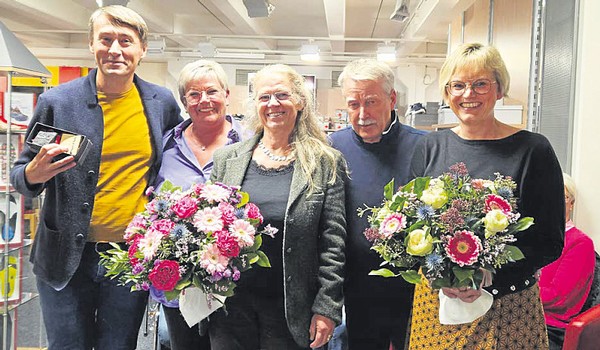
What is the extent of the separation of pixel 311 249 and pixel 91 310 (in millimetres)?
930

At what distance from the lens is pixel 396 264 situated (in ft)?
5.80

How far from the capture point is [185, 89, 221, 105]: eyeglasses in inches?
96.7

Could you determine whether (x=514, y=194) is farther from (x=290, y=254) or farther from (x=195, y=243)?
(x=195, y=243)

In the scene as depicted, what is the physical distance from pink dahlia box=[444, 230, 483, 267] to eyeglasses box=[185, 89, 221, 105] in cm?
127

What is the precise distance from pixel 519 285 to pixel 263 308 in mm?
862

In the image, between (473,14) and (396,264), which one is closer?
(396,264)

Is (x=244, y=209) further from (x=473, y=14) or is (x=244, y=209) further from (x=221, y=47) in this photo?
(x=221, y=47)

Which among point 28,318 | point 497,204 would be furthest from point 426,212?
point 28,318

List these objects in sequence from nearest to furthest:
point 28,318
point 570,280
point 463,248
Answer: point 463,248 → point 570,280 → point 28,318

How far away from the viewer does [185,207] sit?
72.2 inches

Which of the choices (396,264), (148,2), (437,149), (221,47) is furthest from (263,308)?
(221,47)

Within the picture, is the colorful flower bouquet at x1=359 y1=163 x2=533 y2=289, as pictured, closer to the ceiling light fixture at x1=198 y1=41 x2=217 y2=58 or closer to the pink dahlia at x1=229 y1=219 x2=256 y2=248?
the pink dahlia at x1=229 y1=219 x2=256 y2=248

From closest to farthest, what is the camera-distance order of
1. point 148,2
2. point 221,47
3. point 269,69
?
point 269,69 → point 148,2 → point 221,47

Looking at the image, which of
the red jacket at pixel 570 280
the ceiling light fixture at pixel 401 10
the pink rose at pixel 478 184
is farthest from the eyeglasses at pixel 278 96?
the ceiling light fixture at pixel 401 10
